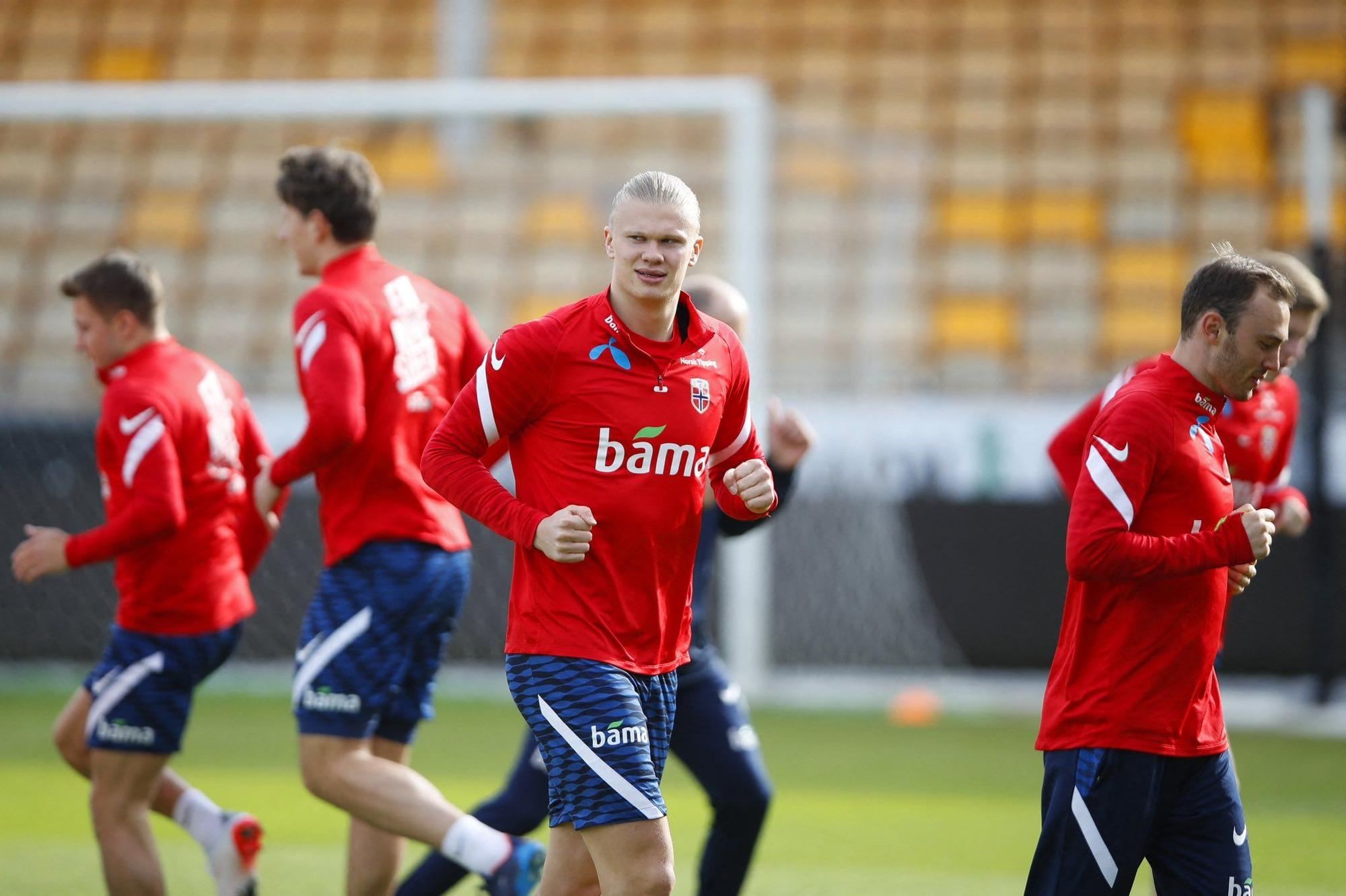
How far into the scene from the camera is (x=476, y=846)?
3.95 meters

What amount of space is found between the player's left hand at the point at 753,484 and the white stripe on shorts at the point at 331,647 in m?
1.31

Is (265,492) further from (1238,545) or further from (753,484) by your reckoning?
(1238,545)

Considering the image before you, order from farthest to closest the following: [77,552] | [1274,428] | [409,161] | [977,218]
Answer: [977,218] < [409,161] < [1274,428] < [77,552]

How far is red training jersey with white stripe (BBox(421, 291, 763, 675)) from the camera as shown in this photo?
3.26 m

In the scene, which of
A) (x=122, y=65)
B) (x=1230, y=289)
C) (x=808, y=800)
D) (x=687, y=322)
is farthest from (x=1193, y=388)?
(x=122, y=65)

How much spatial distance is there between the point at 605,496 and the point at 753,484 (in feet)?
1.04

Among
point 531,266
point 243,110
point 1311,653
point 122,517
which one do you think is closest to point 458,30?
point 531,266

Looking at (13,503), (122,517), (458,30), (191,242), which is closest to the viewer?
(122,517)

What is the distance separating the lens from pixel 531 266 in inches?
460

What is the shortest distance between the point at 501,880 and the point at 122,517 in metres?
1.40

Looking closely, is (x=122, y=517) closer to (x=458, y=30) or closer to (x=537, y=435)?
(x=537, y=435)

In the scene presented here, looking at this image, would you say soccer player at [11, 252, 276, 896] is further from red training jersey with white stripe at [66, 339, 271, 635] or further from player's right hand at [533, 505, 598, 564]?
player's right hand at [533, 505, 598, 564]

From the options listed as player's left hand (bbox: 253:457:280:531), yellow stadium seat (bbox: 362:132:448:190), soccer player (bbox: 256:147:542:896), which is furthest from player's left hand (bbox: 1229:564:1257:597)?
yellow stadium seat (bbox: 362:132:448:190)

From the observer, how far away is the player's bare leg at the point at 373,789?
4.04 metres
